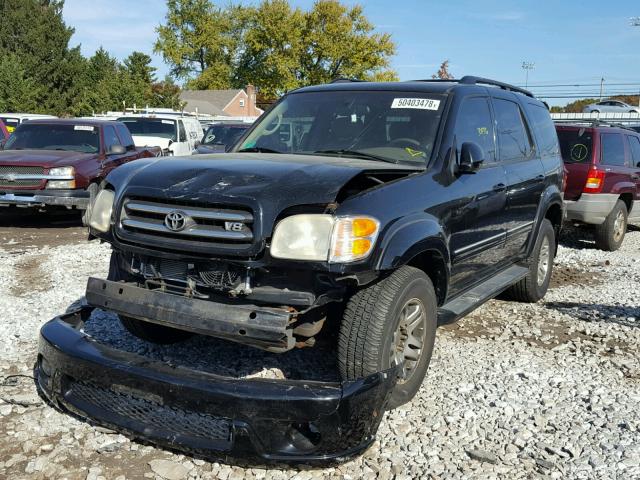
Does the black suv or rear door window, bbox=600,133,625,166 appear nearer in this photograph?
the black suv

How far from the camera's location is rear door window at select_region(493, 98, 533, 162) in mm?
5301

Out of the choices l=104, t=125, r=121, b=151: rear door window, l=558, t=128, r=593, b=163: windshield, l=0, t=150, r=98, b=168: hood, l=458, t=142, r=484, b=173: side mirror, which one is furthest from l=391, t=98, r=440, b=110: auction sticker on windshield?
l=104, t=125, r=121, b=151: rear door window

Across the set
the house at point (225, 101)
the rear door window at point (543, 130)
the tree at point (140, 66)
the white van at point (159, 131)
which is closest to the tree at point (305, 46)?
the house at point (225, 101)

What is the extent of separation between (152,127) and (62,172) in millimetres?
7472

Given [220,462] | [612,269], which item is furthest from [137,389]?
[612,269]

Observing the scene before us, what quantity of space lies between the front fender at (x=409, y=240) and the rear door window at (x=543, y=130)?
2.80 metres

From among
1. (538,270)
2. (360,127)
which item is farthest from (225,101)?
(360,127)

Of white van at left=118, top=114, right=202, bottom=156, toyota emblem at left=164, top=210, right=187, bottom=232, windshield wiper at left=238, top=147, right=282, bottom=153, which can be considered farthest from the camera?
white van at left=118, top=114, right=202, bottom=156

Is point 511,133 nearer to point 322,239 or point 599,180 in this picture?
point 322,239

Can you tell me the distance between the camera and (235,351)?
4.64 metres

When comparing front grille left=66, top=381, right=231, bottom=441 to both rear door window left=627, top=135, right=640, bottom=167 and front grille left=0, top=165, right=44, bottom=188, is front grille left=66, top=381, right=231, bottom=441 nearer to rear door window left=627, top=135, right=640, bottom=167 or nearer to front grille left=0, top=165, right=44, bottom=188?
front grille left=0, top=165, right=44, bottom=188

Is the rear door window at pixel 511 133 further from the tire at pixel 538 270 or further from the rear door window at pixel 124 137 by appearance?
the rear door window at pixel 124 137

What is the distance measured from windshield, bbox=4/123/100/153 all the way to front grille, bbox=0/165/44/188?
1.16m

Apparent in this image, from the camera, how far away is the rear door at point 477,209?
431 centimetres
